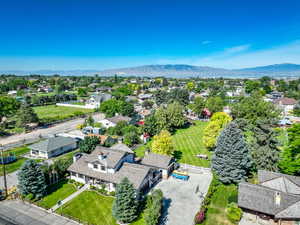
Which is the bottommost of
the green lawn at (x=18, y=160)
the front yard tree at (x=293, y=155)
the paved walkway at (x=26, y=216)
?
the green lawn at (x=18, y=160)

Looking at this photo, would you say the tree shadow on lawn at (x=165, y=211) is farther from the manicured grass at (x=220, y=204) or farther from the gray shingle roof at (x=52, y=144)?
the gray shingle roof at (x=52, y=144)

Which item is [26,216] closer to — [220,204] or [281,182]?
[220,204]

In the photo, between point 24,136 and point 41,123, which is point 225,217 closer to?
point 24,136

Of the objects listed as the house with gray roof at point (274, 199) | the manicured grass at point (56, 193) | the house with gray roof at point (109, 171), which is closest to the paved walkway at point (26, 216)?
the manicured grass at point (56, 193)

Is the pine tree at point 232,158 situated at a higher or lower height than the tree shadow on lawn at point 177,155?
higher

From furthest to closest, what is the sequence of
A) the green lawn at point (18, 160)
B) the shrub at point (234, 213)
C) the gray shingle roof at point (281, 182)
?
the green lawn at point (18, 160)
the gray shingle roof at point (281, 182)
the shrub at point (234, 213)

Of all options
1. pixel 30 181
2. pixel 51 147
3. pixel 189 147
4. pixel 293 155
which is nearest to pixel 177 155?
pixel 189 147

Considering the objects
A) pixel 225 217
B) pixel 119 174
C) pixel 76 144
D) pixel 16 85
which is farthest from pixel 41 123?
pixel 16 85

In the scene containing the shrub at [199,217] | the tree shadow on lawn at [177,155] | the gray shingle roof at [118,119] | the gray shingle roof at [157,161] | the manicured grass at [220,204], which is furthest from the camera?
the gray shingle roof at [118,119]
